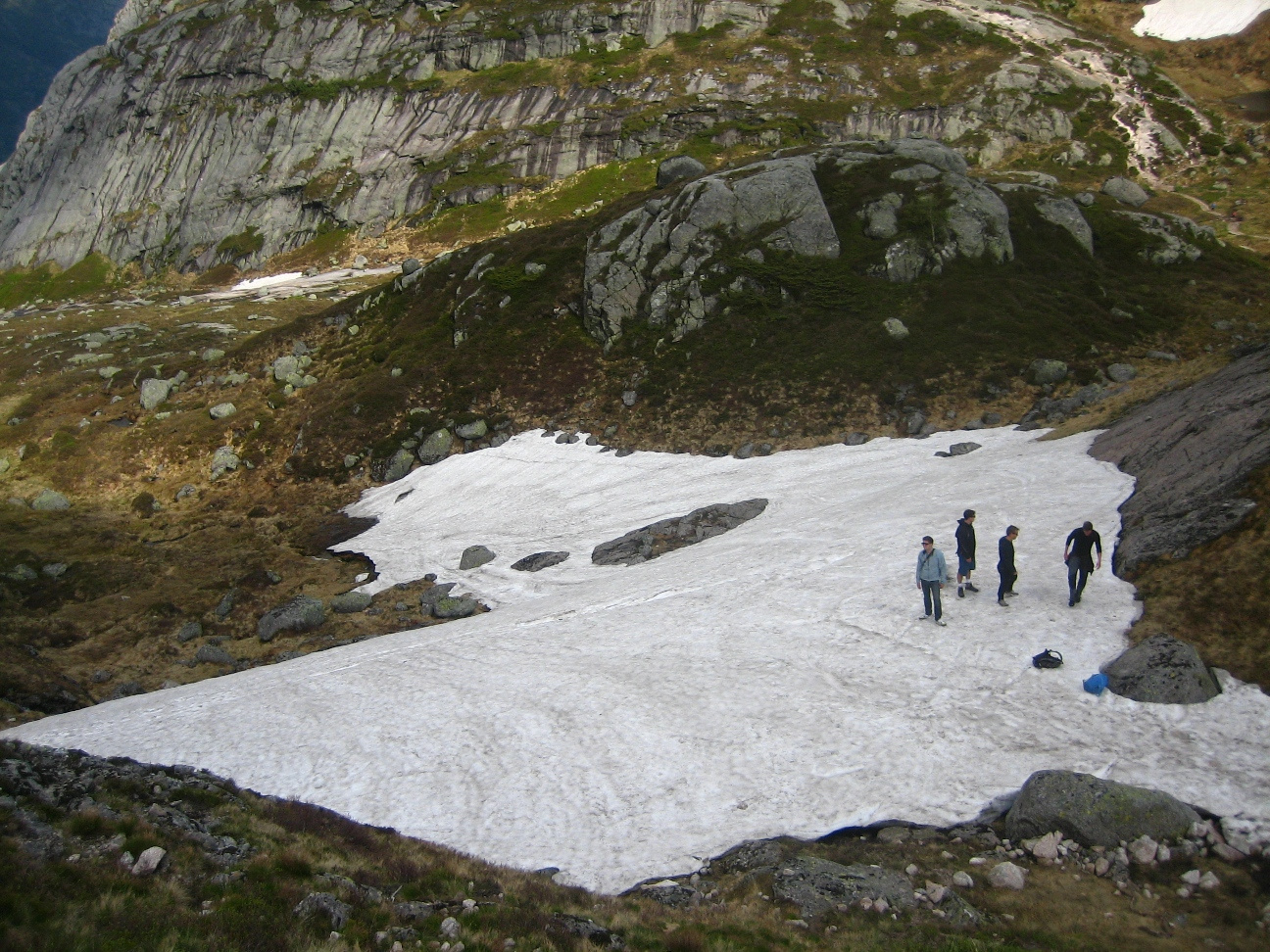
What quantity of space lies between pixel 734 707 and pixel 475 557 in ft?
61.3

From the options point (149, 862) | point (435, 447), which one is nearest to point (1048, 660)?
point (149, 862)

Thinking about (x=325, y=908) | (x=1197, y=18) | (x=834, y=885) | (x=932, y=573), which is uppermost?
(x=1197, y=18)

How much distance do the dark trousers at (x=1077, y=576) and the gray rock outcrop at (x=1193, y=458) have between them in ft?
5.63

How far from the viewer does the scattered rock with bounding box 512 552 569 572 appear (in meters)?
30.6

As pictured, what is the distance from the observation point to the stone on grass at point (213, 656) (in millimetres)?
27562

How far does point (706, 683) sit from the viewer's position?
17719mm

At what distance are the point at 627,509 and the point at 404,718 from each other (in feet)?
57.9

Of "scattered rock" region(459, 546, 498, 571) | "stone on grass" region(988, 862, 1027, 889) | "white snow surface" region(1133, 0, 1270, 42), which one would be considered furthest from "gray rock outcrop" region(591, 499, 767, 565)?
"white snow surface" region(1133, 0, 1270, 42)

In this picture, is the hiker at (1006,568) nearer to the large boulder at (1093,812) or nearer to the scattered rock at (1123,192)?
the large boulder at (1093,812)

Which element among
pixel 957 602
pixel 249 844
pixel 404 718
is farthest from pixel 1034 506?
pixel 249 844

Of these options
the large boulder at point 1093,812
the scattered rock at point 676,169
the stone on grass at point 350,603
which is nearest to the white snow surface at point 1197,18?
the scattered rock at point 676,169

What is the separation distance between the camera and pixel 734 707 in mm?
16547

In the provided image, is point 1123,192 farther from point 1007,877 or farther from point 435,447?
point 1007,877

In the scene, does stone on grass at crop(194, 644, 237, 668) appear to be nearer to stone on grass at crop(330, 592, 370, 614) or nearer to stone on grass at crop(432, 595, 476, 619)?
stone on grass at crop(330, 592, 370, 614)
